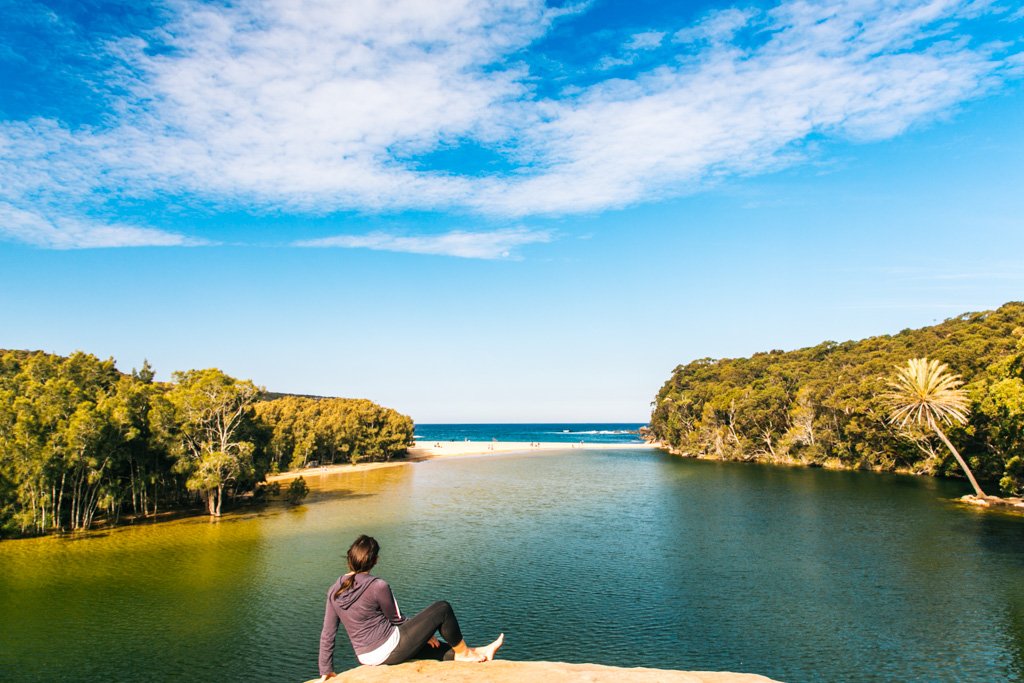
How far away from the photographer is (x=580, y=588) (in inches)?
1203

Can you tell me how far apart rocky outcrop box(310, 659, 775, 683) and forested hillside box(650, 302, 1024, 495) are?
51.1m

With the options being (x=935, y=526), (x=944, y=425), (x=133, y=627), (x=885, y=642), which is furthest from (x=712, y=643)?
(x=944, y=425)

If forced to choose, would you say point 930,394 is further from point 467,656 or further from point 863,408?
point 467,656

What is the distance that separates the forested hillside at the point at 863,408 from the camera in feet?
170

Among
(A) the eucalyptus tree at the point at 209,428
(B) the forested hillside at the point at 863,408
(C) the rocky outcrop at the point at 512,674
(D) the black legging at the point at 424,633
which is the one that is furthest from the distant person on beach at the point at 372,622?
(B) the forested hillside at the point at 863,408

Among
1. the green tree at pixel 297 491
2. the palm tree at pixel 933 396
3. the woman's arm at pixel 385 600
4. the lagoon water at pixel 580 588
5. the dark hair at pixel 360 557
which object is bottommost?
the lagoon water at pixel 580 588

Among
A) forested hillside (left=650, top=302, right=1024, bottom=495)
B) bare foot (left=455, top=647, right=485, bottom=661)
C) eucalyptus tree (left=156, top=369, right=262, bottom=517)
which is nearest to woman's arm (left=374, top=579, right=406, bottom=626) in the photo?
bare foot (left=455, top=647, right=485, bottom=661)

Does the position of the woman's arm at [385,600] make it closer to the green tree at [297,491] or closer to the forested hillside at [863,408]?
the forested hillside at [863,408]

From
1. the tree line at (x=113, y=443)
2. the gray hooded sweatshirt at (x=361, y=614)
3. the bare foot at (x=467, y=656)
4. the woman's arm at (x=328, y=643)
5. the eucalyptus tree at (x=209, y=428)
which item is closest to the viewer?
the woman's arm at (x=328, y=643)

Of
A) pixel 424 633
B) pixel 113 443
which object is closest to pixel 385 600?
pixel 424 633

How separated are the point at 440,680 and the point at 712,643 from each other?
60.6 feet

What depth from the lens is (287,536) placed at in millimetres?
45469

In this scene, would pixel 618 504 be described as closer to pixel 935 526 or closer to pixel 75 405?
pixel 935 526

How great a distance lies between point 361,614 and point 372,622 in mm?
242
